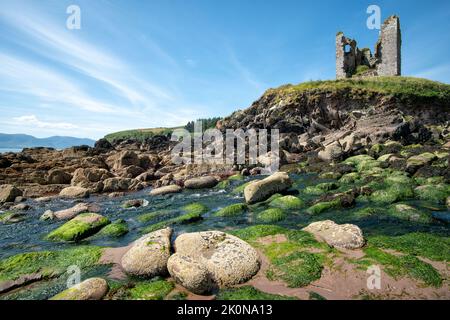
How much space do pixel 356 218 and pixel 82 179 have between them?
2749cm

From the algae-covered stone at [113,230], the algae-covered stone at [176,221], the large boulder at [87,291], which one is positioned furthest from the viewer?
the algae-covered stone at [176,221]

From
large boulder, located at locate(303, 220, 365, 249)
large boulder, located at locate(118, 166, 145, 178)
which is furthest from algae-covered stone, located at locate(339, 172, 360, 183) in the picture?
large boulder, located at locate(118, 166, 145, 178)

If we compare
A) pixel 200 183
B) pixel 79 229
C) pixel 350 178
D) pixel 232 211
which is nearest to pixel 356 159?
pixel 350 178

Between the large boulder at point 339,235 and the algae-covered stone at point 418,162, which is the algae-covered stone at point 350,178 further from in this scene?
the large boulder at point 339,235

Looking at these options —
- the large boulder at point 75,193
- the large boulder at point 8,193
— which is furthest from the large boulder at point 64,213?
the large boulder at point 8,193

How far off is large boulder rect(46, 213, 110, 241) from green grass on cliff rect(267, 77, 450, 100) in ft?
165

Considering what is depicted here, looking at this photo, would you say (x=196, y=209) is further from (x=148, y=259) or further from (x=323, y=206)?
→ (x=148, y=259)

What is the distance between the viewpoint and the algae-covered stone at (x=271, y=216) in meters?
14.2

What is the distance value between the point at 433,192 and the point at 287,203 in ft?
25.8

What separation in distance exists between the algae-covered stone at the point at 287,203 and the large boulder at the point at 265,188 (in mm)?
1204

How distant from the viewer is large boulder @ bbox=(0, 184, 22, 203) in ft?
82.1

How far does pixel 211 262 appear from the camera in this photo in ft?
28.8

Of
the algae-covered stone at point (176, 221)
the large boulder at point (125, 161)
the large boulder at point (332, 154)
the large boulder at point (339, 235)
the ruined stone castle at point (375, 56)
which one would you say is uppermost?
the ruined stone castle at point (375, 56)
